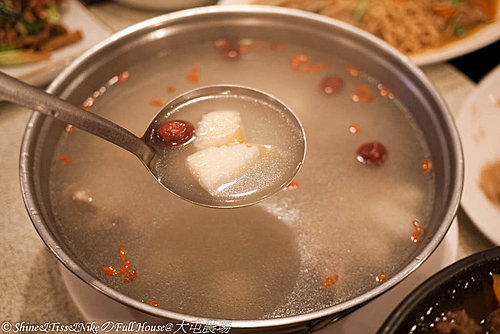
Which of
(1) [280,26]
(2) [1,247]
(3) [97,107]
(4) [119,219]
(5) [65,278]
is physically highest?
(1) [280,26]

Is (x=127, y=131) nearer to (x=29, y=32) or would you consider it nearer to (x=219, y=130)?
(x=219, y=130)

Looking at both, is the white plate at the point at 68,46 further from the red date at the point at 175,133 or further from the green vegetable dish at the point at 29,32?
the red date at the point at 175,133

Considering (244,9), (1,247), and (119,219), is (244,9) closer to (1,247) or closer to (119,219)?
(119,219)

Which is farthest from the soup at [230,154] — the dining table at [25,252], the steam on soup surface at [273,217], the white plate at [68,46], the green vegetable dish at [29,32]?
the green vegetable dish at [29,32]

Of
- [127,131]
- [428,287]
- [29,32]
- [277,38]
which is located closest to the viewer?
[428,287]

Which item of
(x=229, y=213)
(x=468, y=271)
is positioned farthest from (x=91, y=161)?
(x=468, y=271)

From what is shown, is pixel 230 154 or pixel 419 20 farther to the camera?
pixel 419 20

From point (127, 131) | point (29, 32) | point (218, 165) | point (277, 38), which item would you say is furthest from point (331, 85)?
point (29, 32)
